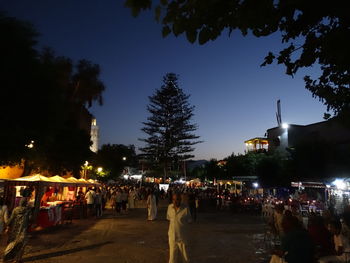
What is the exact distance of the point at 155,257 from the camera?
7973 mm

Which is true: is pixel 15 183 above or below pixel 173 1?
below

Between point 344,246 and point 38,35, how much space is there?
10.0 m

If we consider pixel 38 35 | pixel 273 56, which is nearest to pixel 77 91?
pixel 38 35

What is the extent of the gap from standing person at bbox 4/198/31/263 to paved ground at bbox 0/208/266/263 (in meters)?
0.43

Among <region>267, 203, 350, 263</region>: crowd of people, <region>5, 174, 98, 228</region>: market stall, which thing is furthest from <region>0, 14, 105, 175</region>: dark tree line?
<region>267, 203, 350, 263</region>: crowd of people

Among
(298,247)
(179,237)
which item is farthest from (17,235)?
(298,247)

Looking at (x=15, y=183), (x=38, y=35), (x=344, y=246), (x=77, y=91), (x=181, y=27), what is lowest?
(x=344, y=246)

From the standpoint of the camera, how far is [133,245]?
942 cm

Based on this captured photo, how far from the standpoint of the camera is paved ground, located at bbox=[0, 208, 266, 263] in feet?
25.8

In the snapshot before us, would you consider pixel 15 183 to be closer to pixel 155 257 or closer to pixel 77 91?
pixel 155 257

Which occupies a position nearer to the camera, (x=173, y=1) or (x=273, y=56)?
(x=173, y=1)

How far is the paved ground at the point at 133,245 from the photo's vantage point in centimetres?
787

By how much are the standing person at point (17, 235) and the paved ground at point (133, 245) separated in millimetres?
429

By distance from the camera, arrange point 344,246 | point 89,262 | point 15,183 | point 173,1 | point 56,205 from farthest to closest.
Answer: point 56,205 < point 15,183 < point 89,262 < point 344,246 < point 173,1
